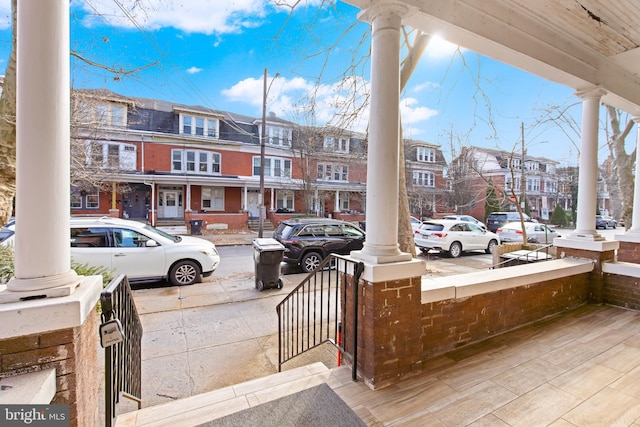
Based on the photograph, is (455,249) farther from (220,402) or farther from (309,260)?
(220,402)

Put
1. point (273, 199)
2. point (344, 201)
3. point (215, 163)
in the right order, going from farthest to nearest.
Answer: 1. point (344, 201)
2. point (273, 199)
3. point (215, 163)

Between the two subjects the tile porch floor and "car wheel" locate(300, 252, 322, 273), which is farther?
"car wheel" locate(300, 252, 322, 273)

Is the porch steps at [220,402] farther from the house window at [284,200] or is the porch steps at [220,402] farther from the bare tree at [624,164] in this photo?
the house window at [284,200]

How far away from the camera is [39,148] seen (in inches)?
60.6

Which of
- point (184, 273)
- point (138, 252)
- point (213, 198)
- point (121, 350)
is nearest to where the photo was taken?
point (121, 350)

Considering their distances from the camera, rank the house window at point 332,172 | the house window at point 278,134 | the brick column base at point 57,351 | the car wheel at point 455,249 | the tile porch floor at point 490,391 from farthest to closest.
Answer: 1. the house window at point 332,172
2. the house window at point 278,134
3. the car wheel at point 455,249
4. the tile porch floor at point 490,391
5. the brick column base at point 57,351

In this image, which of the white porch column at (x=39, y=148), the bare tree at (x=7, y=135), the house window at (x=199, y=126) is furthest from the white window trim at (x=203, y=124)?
the white porch column at (x=39, y=148)

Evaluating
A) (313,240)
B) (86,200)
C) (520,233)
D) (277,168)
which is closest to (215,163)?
(277,168)

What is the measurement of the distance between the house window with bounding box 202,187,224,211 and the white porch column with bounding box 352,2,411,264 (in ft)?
63.4

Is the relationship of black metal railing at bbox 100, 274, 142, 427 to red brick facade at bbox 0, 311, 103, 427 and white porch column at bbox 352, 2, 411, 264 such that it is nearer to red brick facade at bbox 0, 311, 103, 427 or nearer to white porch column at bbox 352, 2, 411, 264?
red brick facade at bbox 0, 311, 103, 427

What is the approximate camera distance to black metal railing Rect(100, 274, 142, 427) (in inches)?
64.2

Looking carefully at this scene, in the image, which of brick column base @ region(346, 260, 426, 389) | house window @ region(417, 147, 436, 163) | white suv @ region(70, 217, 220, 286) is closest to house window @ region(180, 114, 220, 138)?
white suv @ region(70, 217, 220, 286)

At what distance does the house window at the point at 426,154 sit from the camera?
86.1 ft

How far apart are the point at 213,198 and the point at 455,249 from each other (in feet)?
51.1
